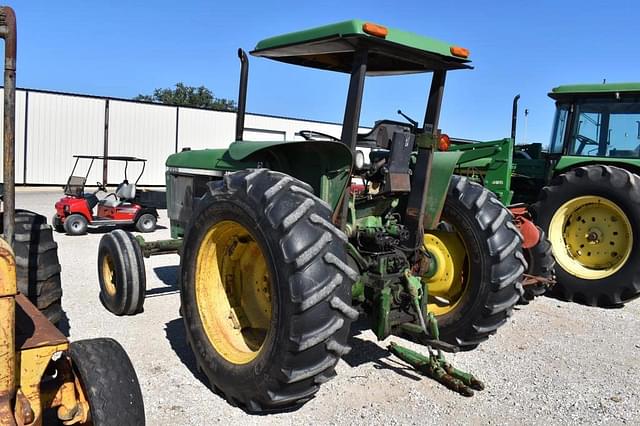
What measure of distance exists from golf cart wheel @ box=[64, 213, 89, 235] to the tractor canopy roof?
26.9 feet

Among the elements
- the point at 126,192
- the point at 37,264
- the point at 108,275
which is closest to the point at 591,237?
the point at 108,275

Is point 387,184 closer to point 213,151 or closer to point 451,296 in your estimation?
point 451,296

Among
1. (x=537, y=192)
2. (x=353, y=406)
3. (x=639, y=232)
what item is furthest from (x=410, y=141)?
(x=537, y=192)

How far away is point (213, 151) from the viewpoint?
507cm

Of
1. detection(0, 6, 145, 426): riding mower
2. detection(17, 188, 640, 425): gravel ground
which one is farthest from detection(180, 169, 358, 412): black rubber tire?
detection(0, 6, 145, 426): riding mower

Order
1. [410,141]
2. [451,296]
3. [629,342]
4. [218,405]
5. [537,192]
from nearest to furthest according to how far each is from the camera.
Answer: [218,405]
[410,141]
[451,296]
[629,342]
[537,192]

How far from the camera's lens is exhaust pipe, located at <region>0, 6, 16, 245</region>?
2629 mm

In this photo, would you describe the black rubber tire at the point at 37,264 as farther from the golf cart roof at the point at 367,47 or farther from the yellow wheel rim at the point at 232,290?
the golf cart roof at the point at 367,47

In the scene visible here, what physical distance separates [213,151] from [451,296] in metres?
2.51

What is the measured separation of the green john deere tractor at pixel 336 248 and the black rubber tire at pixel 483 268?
11 mm

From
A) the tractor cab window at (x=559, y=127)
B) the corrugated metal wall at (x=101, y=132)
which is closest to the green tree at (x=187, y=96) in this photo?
the corrugated metal wall at (x=101, y=132)

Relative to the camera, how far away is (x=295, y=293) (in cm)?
277

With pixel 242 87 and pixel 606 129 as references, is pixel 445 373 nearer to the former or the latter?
pixel 242 87

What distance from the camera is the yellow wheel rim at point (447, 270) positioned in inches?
177
